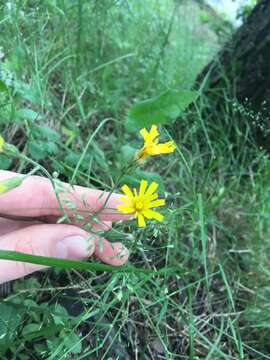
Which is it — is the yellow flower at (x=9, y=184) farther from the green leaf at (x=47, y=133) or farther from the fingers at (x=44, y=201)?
the green leaf at (x=47, y=133)

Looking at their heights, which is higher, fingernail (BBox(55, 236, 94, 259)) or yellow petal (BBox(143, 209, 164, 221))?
yellow petal (BBox(143, 209, 164, 221))

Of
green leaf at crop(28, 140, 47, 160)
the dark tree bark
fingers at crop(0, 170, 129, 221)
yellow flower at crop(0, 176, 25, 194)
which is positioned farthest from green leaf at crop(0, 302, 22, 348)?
the dark tree bark

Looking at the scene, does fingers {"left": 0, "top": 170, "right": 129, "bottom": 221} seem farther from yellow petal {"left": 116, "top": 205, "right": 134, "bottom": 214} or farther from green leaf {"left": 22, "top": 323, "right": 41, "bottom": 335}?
green leaf {"left": 22, "top": 323, "right": 41, "bottom": 335}

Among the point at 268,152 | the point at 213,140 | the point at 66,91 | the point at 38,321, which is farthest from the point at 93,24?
the point at 38,321

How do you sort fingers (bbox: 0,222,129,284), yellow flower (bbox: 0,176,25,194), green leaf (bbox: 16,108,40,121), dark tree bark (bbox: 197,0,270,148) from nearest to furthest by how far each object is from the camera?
1. yellow flower (bbox: 0,176,25,194)
2. fingers (bbox: 0,222,129,284)
3. green leaf (bbox: 16,108,40,121)
4. dark tree bark (bbox: 197,0,270,148)

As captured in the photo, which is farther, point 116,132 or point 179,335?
point 116,132

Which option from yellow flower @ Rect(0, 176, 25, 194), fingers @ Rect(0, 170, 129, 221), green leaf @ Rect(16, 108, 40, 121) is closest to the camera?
yellow flower @ Rect(0, 176, 25, 194)

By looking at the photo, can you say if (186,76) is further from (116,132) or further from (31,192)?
(31,192)

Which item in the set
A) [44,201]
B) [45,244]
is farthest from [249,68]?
[45,244]
